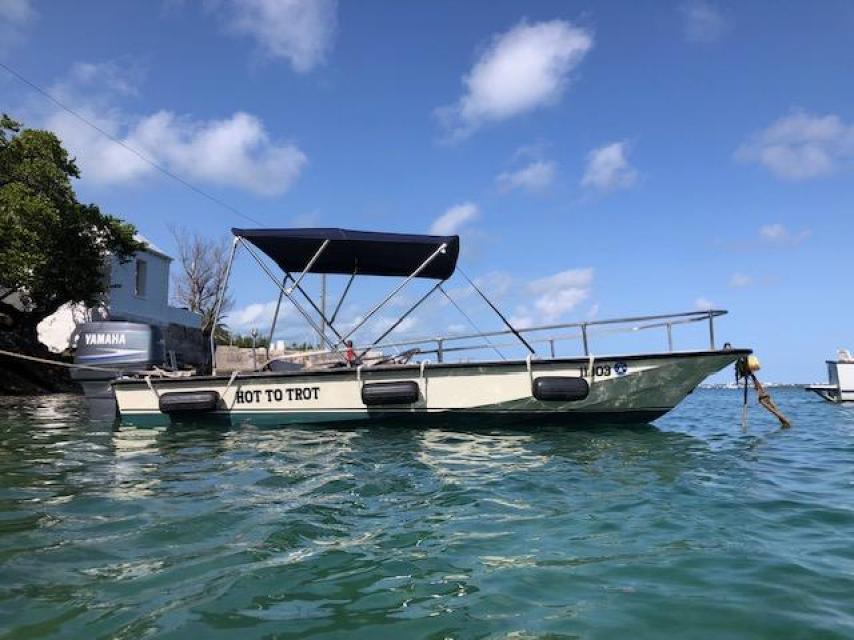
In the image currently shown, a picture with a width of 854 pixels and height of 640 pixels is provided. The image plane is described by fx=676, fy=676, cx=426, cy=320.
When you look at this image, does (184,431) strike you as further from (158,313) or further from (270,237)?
(158,313)

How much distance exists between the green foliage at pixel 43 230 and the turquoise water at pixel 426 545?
44.2 ft

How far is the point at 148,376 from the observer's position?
11289 mm

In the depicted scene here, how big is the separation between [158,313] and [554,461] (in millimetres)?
27577

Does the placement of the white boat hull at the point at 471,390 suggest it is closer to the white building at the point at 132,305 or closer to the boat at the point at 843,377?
the white building at the point at 132,305

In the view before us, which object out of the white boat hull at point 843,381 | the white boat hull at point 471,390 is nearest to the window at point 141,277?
the white boat hull at point 471,390

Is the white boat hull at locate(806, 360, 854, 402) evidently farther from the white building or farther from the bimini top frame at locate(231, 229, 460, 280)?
the white building

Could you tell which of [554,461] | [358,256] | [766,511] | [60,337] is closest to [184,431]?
[358,256]

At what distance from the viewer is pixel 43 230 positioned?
1944 cm

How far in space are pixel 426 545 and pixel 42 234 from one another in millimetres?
19239

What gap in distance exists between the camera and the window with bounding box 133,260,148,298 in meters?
30.1

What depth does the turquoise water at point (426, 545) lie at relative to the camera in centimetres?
301

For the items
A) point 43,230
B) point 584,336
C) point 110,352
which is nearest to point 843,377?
point 584,336

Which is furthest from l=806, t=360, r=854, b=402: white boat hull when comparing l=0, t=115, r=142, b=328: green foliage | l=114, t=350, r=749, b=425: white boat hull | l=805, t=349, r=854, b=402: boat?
l=0, t=115, r=142, b=328: green foliage

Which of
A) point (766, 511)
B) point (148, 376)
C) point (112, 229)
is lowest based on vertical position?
point (766, 511)
